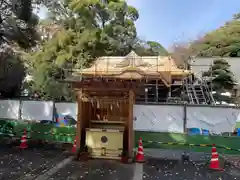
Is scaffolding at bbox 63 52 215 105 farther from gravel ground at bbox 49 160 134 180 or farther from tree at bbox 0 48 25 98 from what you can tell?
gravel ground at bbox 49 160 134 180

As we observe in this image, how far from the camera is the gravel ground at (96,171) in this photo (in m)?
7.22

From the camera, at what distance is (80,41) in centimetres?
2186

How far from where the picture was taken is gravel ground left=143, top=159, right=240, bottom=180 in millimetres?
7594

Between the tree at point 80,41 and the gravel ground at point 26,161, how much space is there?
1023 centimetres

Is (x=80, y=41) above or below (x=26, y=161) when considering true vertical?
above

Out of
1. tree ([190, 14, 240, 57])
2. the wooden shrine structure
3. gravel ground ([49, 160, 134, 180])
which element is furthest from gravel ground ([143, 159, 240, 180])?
tree ([190, 14, 240, 57])

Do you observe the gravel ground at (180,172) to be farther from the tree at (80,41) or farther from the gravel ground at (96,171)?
the tree at (80,41)

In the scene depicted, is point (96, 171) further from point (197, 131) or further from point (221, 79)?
point (221, 79)

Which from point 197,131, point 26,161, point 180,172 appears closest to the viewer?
point 180,172

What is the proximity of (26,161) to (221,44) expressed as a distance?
107 feet

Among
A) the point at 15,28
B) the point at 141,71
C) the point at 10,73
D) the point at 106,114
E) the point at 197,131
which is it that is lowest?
the point at 197,131

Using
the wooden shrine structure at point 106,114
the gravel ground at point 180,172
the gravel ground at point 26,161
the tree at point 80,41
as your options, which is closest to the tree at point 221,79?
the tree at point 80,41

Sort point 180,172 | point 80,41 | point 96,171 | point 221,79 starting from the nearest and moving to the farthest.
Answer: point 96,171 → point 180,172 → point 221,79 → point 80,41

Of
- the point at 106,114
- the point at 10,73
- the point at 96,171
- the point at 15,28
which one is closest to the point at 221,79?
the point at 106,114
